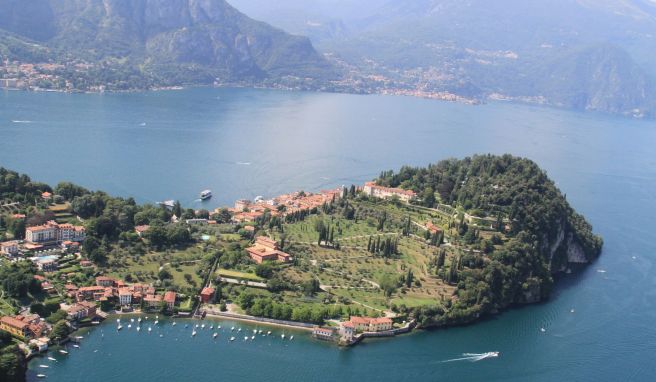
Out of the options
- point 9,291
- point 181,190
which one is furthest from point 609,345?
point 181,190

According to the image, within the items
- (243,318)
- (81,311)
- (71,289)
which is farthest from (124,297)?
(243,318)

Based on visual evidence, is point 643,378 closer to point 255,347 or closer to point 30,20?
point 255,347

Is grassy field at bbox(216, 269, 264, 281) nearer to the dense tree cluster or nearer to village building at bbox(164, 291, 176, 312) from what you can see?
village building at bbox(164, 291, 176, 312)

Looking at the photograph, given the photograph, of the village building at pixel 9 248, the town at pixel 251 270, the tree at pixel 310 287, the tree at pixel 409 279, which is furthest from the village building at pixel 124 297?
the tree at pixel 409 279

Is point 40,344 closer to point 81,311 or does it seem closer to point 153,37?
point 81,311

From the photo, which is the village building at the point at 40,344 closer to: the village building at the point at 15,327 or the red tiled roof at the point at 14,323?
the village building at the point at 15,327
